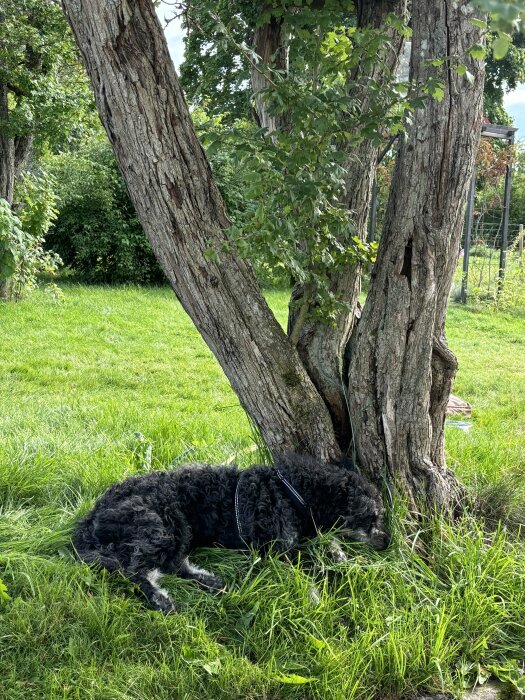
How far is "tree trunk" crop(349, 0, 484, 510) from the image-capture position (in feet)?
9.66

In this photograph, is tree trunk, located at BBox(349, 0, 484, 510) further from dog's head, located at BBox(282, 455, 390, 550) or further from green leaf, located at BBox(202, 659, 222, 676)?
green leaf, located at BBox(202, 659, 222, 676)

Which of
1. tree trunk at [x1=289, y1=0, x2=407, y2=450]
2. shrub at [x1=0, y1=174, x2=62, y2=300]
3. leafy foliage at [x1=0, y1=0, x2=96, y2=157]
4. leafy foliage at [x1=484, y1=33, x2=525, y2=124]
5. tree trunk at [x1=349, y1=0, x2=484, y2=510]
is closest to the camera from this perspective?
tree trunk at [x1=349, y1=0, x2=484, y2=510]

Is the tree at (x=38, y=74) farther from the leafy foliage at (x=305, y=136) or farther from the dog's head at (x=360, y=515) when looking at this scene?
the dog's head at (x=360, y=515)

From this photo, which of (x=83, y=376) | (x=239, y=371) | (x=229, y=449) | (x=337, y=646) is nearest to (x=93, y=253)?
(x=83, y=376)

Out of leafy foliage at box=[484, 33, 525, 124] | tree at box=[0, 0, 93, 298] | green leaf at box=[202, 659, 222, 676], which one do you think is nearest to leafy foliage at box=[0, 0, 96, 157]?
tree at box=[0, 0, 93, 298]

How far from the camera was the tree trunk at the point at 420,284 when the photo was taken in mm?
2945

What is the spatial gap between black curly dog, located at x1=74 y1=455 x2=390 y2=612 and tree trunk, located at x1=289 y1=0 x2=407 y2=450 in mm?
473

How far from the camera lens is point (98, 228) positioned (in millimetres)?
13953

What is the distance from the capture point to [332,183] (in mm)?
2734

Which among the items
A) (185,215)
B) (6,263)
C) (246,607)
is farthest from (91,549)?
(6,263)

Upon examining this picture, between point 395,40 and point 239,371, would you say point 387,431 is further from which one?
point 395,40

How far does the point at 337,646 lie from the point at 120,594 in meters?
0.92

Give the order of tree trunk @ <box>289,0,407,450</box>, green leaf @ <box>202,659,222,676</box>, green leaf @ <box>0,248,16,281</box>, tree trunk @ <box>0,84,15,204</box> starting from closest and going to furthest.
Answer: green leaf @ <box>202,659,222,676</box>
tree trunk @ <box>289,0,407,450</box>
green leaf @ <box>0,248,16,281</box>
tree trunk @ <box>0,84,15,204</box>

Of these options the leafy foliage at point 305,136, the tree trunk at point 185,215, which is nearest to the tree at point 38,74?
the tree trunk at point 185,215
